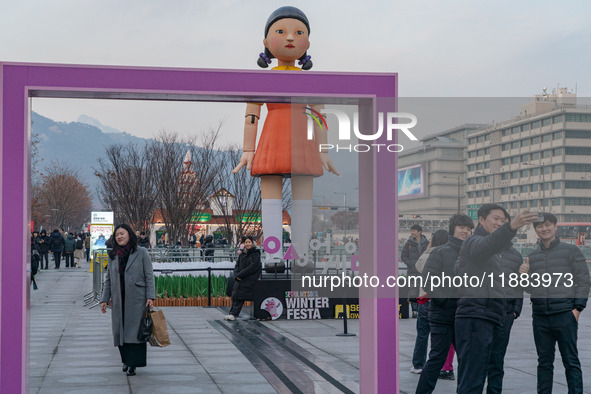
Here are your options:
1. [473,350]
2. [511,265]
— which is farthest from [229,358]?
[473,350]

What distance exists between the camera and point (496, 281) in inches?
255

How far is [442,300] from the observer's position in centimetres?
701

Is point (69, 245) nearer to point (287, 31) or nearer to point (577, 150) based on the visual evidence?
point (287, 31)

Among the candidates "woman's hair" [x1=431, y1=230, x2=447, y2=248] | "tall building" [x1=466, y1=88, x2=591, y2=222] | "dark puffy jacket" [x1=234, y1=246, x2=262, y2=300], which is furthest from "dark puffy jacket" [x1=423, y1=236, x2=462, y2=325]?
"dark puffy jacket" [x1=234, y1=246, x2=262, y2=300]

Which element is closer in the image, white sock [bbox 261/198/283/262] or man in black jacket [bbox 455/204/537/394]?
man in black jacket [bbox 455/204/537/394]

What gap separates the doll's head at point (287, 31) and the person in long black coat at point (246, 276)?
385 cm

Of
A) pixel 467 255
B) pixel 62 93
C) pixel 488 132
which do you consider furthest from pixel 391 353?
pixel 62 93

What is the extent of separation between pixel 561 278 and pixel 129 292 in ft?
15.9

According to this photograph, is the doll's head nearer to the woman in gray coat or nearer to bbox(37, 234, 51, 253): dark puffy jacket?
the woman in gray coat

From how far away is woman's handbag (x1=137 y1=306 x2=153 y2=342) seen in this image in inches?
362

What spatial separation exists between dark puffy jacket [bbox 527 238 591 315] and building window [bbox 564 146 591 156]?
0.83 meters

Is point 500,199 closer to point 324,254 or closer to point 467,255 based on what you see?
point 467,255

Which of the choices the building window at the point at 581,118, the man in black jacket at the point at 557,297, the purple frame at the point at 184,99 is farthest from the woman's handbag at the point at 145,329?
the building window at the point at 581,118

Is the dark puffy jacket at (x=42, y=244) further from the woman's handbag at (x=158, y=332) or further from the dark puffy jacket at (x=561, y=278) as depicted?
the dark puffy jacket at (x=561, y=278)
